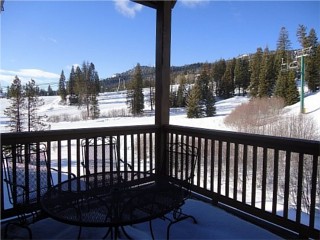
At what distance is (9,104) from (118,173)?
3509 millimetres

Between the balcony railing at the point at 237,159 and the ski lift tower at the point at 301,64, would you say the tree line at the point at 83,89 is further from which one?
the ski lift tower at the point at 301,64

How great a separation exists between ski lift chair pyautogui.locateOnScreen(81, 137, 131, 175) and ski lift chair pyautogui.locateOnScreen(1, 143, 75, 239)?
0.48 meters

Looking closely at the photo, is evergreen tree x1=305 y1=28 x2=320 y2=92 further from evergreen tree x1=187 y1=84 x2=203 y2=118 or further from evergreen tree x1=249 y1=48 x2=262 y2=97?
evergreen tree x1=187 y1=84 x2=203 y2=118

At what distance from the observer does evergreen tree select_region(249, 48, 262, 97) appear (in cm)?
583

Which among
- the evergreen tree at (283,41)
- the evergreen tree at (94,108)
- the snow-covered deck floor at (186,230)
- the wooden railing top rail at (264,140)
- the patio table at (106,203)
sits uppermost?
the evergreen tree at (283,41)

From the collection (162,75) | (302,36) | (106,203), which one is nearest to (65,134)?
(106,203)

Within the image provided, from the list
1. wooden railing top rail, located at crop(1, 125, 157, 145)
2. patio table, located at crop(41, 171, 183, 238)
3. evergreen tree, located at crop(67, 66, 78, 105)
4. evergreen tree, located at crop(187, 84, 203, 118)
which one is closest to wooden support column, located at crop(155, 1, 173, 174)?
wooden railing top rail, located at crop(1, 125, 157, 145)

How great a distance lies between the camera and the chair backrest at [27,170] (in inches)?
103

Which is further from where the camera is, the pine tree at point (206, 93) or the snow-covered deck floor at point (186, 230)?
the pine tree at point (206, 93)

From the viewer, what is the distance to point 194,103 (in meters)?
6.27

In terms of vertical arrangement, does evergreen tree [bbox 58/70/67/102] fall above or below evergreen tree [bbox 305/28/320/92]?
below

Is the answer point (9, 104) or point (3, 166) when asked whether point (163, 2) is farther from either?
point (9, 104)

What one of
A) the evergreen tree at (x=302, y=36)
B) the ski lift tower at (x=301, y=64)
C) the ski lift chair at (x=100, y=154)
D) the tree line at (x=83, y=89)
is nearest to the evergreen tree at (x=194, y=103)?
the ski lift tower at (x=301, y=64)

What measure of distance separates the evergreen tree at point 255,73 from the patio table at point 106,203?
13.7ft
